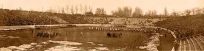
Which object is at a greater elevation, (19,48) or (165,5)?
(165,5)

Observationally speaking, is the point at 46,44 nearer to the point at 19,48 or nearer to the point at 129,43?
the point at 19,48

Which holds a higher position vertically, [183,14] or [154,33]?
[183,14]

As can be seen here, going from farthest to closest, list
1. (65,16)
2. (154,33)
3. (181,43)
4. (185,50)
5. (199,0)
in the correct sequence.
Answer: (65,16)
(154,33)
(181,43)
(185,50)
(199,0)

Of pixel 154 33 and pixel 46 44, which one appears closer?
pixel 46 44

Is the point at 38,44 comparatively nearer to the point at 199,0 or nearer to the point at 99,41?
the point at 99,41

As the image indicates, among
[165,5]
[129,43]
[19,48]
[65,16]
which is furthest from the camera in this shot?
[65,16]

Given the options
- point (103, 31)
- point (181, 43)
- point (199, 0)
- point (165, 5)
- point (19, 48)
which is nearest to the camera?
point (199, 0)

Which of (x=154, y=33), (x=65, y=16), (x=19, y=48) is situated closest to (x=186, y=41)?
(x=154, y=33)

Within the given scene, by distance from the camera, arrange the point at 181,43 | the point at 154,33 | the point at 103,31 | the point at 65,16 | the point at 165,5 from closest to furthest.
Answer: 1. the point at 181,43
2. the point at 165,5
3. the point at 154,33
4. the point at 103,31
5. the point at 65,16

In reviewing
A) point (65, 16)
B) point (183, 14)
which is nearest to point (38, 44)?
point (183, 14)
